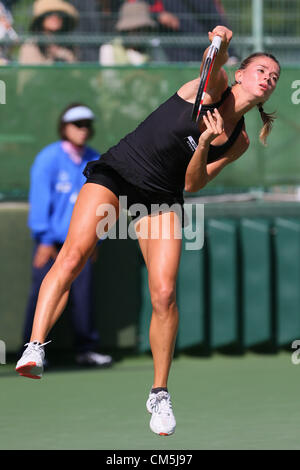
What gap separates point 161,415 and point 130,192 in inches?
51.9

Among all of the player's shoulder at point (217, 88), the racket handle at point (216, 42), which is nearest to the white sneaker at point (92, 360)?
the player's shoulder at point (217, 88)

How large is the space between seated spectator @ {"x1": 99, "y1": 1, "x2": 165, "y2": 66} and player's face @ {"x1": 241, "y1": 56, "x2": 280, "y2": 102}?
3.40 meters

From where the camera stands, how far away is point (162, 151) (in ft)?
20.7

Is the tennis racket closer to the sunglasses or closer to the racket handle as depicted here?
the racket handle

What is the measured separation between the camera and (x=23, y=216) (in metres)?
9.32

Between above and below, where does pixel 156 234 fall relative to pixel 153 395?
above

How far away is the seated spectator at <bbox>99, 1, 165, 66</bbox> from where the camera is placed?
939cm

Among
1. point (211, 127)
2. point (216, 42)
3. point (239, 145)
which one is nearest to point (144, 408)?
point (239, 145)

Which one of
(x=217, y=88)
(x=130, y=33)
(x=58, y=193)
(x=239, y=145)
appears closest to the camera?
(x=217, y=88)

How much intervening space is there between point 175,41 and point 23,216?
209cm

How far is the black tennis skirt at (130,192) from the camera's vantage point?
6.30m

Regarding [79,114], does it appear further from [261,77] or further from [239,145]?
[261,77]
